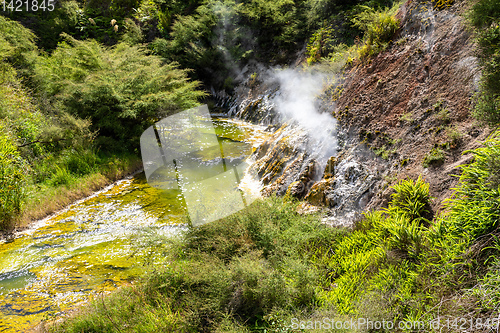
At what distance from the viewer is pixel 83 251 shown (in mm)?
5543

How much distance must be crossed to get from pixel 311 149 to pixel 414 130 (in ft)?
7.40

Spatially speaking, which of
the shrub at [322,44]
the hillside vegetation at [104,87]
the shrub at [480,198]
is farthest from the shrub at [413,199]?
the shrub at [322,44]

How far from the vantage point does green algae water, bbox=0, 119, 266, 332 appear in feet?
14.0

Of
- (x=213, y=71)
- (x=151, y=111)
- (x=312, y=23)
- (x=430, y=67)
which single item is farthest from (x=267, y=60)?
(x=430, y=67)

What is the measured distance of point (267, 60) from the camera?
50.8ft

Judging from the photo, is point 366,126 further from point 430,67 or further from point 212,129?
→ point 212,129

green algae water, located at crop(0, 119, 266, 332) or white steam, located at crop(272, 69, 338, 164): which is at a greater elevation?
white steam, located at crop(272, 69, 338, 164)

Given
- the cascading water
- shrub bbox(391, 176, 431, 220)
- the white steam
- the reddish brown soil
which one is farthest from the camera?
the white steam

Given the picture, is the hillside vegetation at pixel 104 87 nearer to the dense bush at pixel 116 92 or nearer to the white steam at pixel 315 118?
the dense bush at pixel 116 92

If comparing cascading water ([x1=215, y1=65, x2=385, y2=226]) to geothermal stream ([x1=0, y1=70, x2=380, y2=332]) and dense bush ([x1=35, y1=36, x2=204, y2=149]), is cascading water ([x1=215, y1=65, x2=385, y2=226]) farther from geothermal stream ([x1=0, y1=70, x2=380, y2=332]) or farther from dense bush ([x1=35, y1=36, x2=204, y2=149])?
dense bush ([x1=35, y1=36, x2=204, y2=149])

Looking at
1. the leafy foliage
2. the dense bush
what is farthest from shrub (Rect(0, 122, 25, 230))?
the leafy foliage

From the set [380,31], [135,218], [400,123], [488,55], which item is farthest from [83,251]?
[380,31]

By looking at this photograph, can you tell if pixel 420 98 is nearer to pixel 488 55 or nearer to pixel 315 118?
pixel 488 55

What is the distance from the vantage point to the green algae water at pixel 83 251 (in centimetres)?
428
